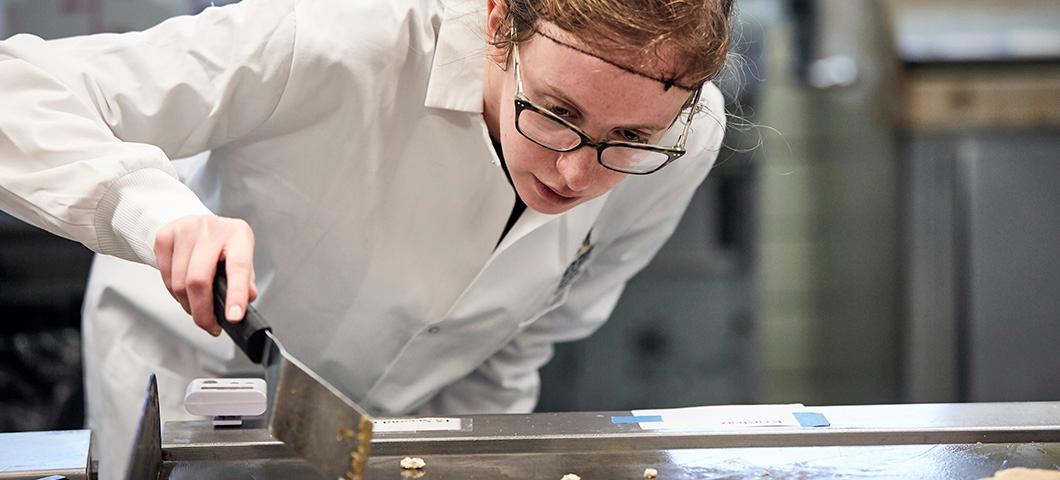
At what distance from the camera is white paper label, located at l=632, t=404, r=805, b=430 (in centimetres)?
142

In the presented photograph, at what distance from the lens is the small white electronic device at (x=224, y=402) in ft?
4.49

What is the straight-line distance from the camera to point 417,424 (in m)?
1.40

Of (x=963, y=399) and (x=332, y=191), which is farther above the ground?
(x=332, y=191)

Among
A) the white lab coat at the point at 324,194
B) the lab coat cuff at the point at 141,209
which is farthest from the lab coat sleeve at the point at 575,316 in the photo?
the lab coat cuff at the point at 141,209

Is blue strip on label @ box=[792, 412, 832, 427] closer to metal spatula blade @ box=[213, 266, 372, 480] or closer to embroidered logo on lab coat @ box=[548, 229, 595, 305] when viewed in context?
embroidered logo on lab coat @ box=[548, 229, 595, 305]

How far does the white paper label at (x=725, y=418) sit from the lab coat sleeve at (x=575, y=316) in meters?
0.45

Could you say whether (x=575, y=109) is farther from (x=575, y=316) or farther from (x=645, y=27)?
(x=575, y=316)

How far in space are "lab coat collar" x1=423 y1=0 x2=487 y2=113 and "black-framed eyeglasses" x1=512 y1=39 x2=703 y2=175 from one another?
0.18 meters

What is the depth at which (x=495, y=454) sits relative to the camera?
1.36 m

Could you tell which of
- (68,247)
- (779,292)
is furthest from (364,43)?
(779,292)

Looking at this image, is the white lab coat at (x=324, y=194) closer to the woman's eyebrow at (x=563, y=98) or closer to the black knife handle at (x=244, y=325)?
the black knife handle at (x=244, y=325)

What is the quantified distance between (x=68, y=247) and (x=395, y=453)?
6.41 feet

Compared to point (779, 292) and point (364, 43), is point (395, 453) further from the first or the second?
point (779, 292)

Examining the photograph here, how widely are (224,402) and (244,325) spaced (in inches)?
11.0
